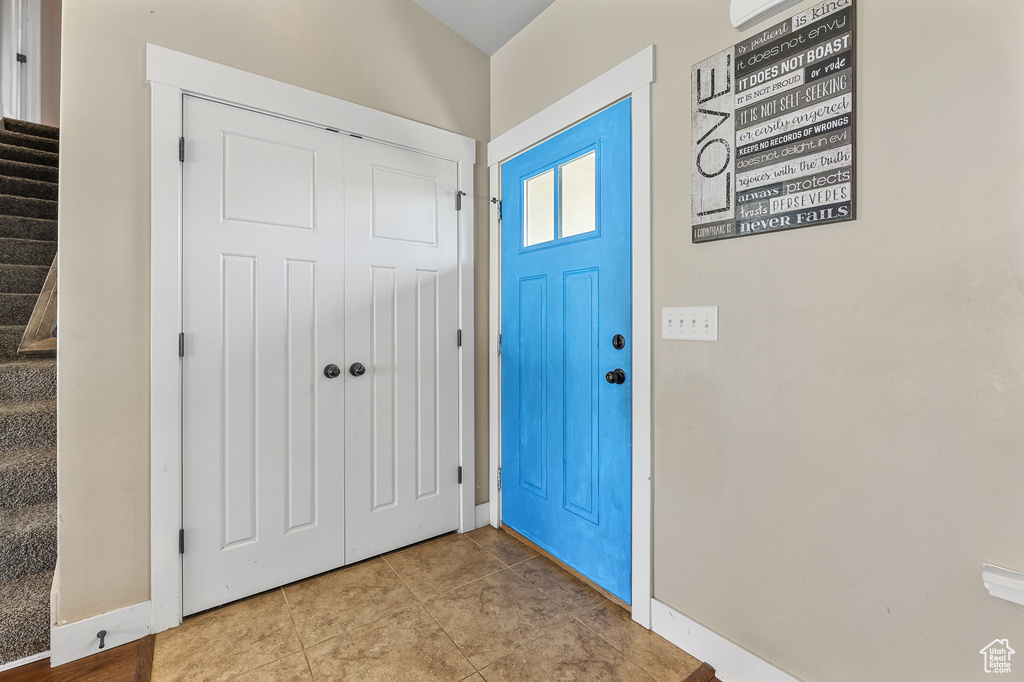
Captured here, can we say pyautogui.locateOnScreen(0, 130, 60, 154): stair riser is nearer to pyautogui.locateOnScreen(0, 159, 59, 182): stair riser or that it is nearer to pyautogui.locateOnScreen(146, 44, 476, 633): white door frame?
pyautogui.locateOnScreen(0, 159, 59, 182): stair riser

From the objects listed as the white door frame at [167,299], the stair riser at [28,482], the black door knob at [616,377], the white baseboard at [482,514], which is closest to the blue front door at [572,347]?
the black door knob at [616,377]

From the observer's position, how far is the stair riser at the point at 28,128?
3178mm

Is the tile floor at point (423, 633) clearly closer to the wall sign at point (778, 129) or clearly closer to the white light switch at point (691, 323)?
the white light switch at point (691, 323)

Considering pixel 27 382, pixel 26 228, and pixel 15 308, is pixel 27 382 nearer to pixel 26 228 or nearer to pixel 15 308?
pixel 15 308

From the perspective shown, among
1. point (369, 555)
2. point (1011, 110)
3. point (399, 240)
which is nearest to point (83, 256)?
point (399, 240)

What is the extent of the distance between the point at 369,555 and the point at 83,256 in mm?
1609

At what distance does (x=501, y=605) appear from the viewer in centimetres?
179

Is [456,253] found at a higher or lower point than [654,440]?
higher

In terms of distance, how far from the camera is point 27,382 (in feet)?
6.53

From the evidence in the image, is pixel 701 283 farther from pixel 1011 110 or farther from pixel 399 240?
pixel 399 240

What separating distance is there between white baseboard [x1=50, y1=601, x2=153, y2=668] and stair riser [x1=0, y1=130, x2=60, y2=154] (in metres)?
3.15

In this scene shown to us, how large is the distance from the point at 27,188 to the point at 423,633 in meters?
3.47

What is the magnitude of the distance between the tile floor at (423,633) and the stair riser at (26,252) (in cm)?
223

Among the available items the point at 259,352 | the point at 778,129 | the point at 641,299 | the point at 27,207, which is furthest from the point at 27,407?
the point at 778,129
